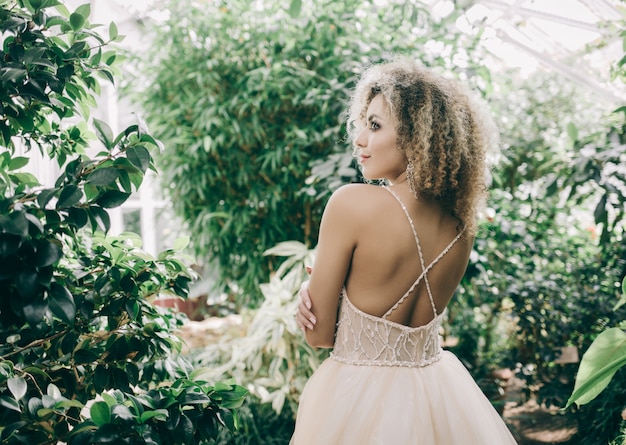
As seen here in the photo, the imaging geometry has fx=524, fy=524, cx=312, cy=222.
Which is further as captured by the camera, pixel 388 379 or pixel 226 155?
pixel 226 155

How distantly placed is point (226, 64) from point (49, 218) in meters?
2.37

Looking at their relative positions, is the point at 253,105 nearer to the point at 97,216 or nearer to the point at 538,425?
the point at 97,216

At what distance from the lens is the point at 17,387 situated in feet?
3.13

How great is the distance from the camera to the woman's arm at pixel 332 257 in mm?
1185

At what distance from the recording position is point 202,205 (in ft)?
11.0

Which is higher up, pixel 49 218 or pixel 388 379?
pixel 49 218

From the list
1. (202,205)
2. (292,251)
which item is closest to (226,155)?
(202,205)

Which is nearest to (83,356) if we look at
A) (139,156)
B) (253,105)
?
(139,156)

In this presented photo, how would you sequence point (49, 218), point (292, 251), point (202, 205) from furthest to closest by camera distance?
point (202, 205) → point (292, 251) → point (49, 218)

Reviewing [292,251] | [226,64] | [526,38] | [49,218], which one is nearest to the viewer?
[49,218]

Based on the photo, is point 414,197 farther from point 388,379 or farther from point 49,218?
point 49,218

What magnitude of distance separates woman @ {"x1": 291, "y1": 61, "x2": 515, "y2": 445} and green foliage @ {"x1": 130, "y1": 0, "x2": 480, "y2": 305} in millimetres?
1445

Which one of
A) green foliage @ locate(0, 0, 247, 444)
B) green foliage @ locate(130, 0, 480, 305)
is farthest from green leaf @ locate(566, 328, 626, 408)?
green foliage @ locate(130, 0, 480, 305)

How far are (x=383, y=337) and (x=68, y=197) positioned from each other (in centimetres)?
75
